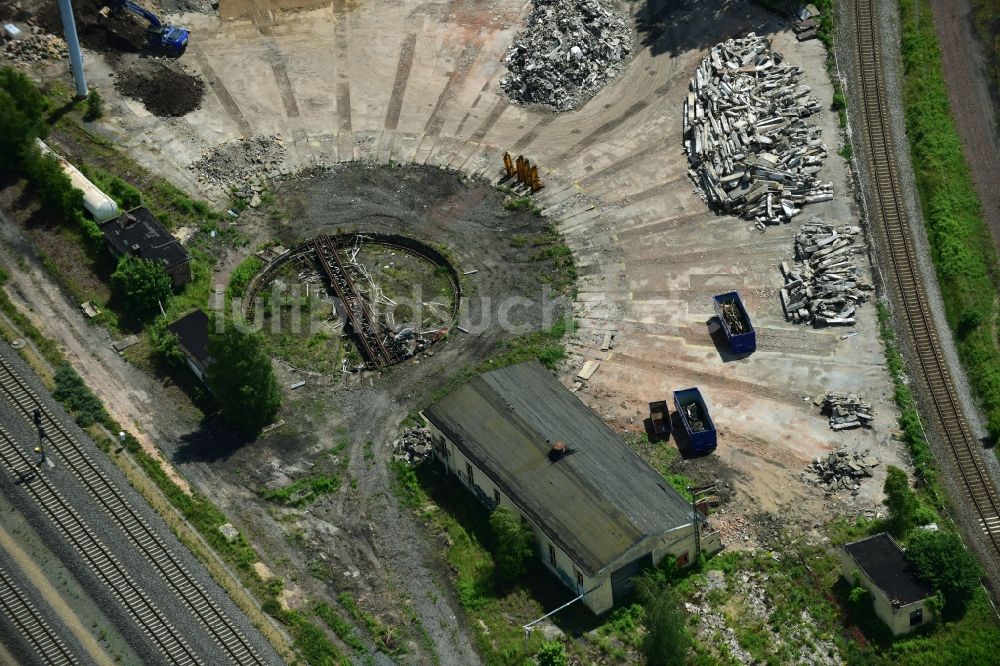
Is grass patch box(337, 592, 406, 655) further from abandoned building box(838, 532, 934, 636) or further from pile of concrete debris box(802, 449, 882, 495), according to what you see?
pile of concrete debris box(802, 449, 882, 495)

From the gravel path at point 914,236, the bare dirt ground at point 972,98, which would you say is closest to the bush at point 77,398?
the gravel path at point 914,236

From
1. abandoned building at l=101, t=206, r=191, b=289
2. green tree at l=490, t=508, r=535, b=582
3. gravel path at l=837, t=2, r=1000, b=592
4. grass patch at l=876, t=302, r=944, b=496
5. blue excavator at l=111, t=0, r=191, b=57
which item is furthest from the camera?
blue excavator at l=111, t=0, r=191, b=57

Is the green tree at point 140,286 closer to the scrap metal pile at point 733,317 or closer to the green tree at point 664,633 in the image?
the scrap metal pile at point 733,317

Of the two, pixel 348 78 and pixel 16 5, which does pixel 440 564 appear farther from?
pixel 16 5

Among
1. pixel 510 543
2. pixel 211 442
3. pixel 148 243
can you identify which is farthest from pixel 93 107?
pixel 510 543

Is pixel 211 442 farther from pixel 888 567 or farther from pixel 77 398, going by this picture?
pixel 888 567

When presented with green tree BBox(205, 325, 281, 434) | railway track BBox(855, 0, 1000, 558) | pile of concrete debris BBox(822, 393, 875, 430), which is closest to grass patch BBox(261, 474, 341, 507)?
green tree BBox(205, 325, 281, 434)
